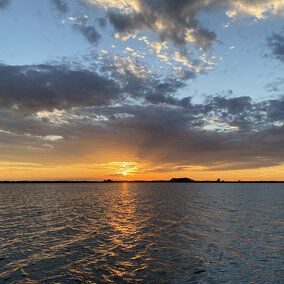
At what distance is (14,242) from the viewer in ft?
80.8

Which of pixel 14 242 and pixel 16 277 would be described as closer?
pixel 16 277

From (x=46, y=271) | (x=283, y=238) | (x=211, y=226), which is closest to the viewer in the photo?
(x=46, y=271)

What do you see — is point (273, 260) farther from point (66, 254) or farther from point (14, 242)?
point (14, 242)

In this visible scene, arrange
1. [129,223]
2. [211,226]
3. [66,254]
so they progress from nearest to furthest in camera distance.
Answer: [66,254]
[211,226]
[129,223]

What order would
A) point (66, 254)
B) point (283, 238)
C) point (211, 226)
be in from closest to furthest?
point (66, 254) → point (283, 238) → point (211, 226)

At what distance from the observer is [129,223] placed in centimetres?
3644

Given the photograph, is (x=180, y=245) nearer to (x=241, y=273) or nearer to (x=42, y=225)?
(x=241, y=273)

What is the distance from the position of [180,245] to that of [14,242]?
16.9 meters

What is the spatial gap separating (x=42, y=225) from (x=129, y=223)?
12.4m

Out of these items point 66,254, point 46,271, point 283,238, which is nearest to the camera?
point 46,271

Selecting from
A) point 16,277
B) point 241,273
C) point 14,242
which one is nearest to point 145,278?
point 241,273

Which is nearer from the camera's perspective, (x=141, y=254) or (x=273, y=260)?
(x=273, y=260)

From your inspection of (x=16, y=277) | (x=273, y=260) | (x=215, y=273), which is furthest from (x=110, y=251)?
(x=273, y=260)

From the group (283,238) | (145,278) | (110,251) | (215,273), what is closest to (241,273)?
(215,273)
